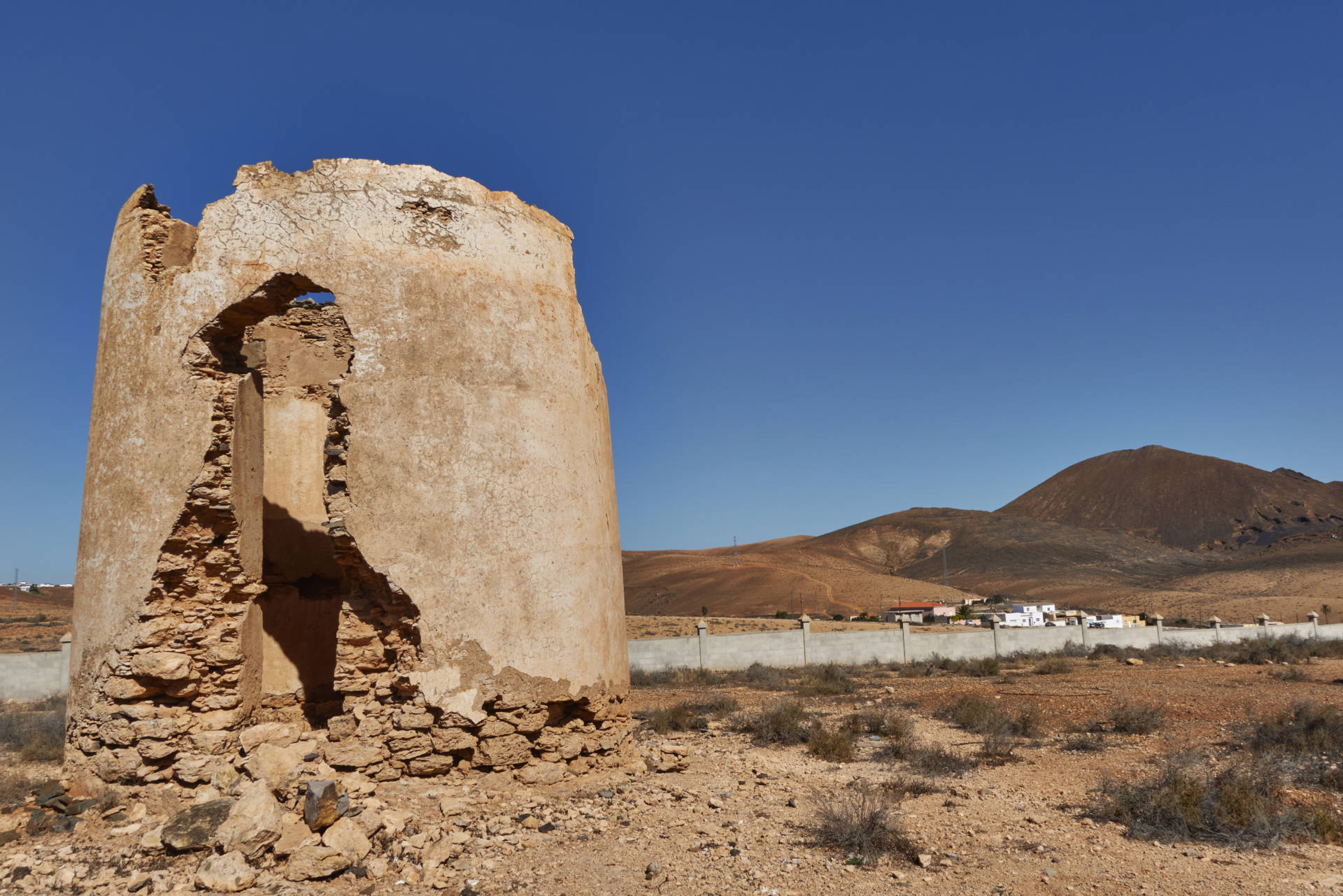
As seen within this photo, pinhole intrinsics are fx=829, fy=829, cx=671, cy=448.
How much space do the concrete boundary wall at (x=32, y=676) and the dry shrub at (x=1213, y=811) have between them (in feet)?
64.3

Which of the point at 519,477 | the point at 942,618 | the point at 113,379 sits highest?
the point at 113,379

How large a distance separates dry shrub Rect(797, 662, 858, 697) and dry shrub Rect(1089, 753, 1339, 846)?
922cm

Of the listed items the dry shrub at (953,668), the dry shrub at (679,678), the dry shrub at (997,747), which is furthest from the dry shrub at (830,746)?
the dry shrub at (953,668)

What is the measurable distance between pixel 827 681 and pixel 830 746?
29.7ft

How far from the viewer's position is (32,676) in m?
17.5

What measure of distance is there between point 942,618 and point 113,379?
128 feet

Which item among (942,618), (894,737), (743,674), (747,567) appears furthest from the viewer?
(747,567)

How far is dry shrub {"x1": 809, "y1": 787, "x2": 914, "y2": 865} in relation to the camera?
5.72 meters

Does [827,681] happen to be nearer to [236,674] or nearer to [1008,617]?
[236,674]

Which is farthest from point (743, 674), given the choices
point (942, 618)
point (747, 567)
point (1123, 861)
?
point (747, 567)

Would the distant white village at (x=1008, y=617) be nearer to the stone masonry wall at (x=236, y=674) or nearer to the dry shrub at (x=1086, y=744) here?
the dry shrub at (x=1086, y=744)

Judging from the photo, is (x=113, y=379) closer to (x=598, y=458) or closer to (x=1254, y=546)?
(x=598, y=458)

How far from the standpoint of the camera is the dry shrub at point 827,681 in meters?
16.4

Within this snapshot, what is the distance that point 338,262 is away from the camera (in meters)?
7.07
